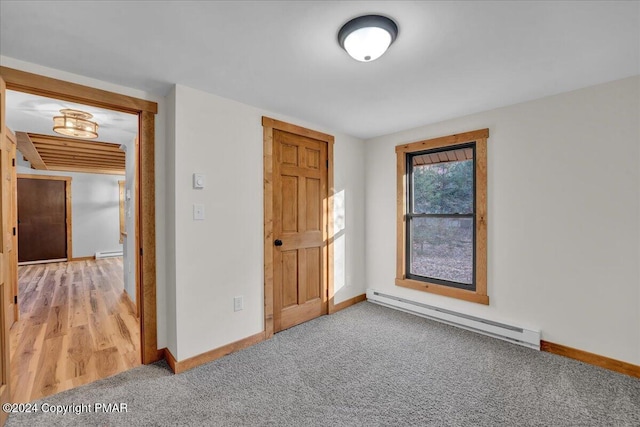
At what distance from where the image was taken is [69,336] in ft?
9.59

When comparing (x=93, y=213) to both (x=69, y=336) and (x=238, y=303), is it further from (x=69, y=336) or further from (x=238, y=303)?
(x=238, y=303)

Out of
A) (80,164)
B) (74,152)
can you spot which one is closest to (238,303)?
(74,152)

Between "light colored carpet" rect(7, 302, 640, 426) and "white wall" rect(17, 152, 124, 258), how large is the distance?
709cm

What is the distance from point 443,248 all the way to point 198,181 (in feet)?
9.02

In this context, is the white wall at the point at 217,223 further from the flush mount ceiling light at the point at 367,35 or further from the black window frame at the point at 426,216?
the black window frame at the point at 426,216

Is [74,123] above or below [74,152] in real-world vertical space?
below

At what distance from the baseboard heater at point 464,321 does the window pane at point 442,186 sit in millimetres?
1130

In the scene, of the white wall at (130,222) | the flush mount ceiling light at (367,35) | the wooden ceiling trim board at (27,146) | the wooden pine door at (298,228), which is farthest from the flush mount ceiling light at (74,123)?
the flush mount ceiling light at (367,35)

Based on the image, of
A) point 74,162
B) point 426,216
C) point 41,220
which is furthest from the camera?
point 41,220

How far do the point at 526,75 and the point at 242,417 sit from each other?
10.2 feet

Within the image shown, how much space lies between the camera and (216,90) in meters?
2.43

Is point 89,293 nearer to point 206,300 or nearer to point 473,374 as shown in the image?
point 206,300

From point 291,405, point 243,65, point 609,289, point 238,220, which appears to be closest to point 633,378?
point 609,289

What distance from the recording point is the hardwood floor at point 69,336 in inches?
86.5
